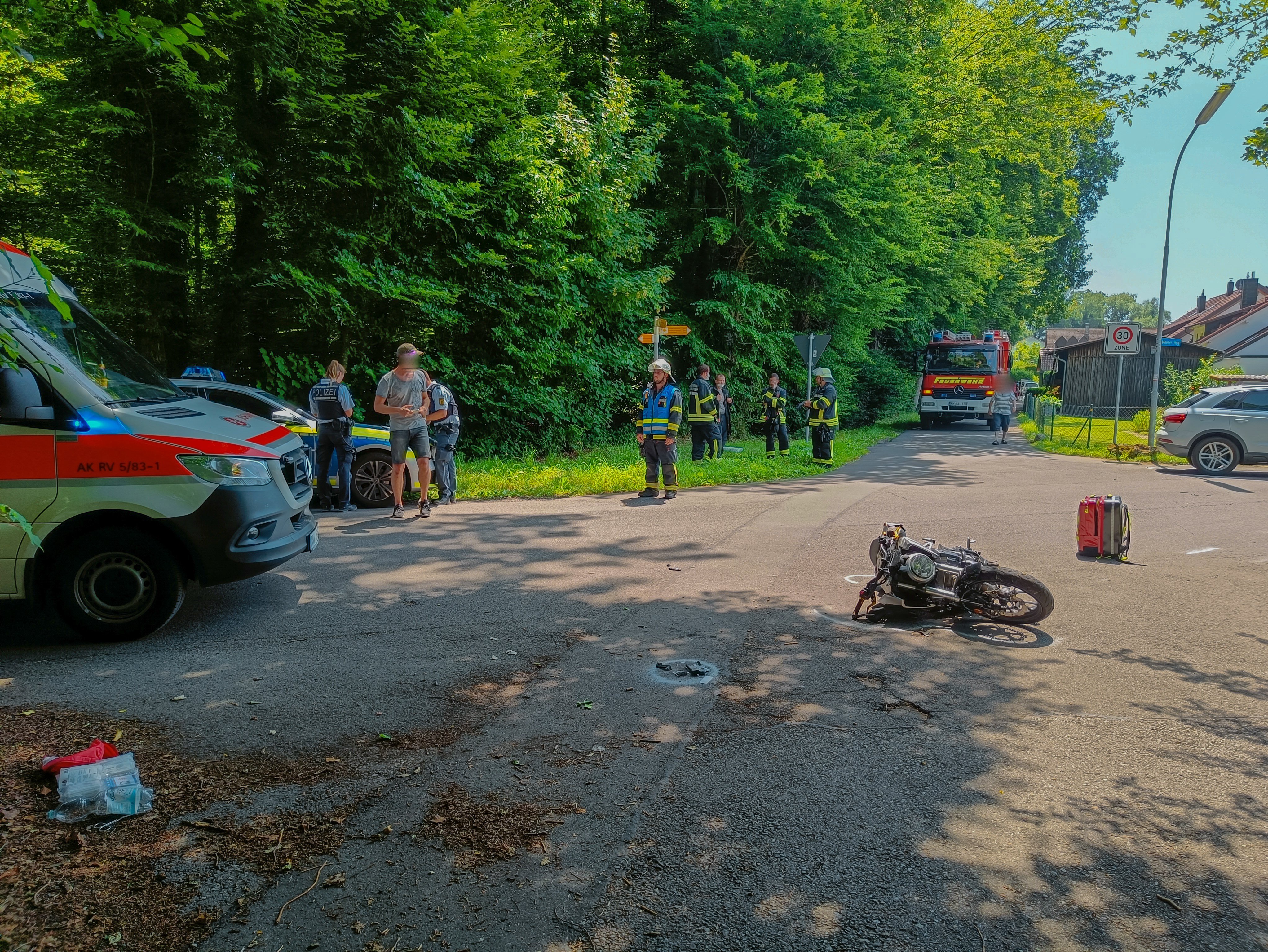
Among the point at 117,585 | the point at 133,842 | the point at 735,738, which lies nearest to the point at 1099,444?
the point at 735,738

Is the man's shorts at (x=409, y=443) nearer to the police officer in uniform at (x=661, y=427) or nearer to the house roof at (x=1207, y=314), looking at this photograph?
the police officer in uniform at (x=661, y=427)

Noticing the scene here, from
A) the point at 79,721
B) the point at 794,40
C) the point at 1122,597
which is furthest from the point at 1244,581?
the point at 794,40

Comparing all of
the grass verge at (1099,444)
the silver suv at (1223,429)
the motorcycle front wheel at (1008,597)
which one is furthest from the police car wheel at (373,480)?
the grass verge at (1099,444)

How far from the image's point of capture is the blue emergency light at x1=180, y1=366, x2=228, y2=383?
11812 mm

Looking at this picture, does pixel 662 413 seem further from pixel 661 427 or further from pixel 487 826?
pixel 487 826

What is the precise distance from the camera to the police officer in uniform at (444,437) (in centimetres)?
1160

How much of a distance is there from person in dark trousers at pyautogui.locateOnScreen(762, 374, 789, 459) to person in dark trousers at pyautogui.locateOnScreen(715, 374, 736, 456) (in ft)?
3.04

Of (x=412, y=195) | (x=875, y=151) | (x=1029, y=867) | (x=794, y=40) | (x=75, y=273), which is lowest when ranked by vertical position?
(x=1029, y=867)

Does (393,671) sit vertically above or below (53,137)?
below

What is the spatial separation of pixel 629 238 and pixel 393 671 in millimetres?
15331

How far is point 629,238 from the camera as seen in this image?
19203 mm

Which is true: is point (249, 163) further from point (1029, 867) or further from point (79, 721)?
point (1029, 867)

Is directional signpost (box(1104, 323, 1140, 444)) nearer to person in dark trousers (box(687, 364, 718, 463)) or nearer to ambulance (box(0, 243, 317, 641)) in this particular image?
person in dark trousers (box(687, 364, 718, 463))

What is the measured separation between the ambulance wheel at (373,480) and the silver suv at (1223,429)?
14.7 metres
